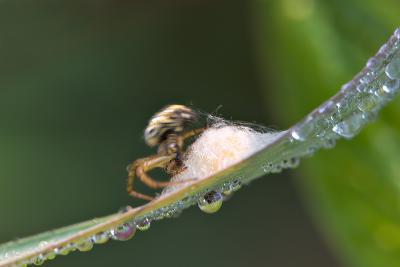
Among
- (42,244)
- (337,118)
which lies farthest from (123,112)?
(337,118)

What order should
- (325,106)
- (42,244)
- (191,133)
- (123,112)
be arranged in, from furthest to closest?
(123,112)
(191,133)
(42,244)
(325,106)

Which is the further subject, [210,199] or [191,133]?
[191,133]

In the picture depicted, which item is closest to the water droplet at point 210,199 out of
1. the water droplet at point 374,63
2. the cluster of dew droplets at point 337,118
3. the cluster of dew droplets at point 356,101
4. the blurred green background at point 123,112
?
the cluster of dew droplets at point 337,118

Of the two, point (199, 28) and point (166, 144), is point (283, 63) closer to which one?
point (199, 28)

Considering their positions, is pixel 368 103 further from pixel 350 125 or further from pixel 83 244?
pixel 83 244

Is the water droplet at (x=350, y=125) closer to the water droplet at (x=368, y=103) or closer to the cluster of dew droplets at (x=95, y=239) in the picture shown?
the water droplet at (x=368, y=103)

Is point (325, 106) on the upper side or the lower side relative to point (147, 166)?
lower

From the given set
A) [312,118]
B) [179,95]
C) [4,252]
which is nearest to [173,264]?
[179,95]
